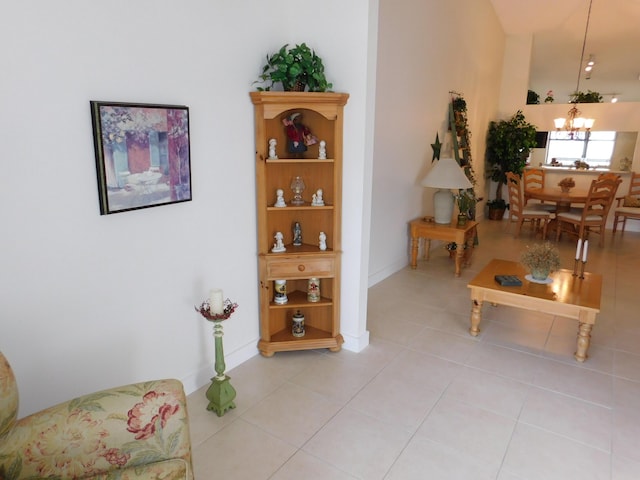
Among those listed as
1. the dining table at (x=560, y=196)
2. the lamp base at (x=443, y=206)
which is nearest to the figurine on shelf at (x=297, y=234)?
the lamp base at (x=443, y=206)

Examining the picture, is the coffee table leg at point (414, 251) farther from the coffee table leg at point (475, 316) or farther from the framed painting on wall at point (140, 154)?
the framed painting on wall at point (140, 154)

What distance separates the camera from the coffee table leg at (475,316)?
3.21 metres

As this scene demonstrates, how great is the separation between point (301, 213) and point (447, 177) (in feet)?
6.66

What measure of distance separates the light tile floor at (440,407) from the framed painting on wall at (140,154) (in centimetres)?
116

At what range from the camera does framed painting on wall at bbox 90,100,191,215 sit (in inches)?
72.4

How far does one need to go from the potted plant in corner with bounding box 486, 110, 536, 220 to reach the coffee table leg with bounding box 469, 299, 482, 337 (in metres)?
5.07

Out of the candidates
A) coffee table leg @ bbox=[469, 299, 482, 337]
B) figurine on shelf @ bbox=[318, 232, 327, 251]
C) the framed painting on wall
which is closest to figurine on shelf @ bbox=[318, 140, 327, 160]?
figurine on shelf @ bbox=[318, 232, 327, 251]

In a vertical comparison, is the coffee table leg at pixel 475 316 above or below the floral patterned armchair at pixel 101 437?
below

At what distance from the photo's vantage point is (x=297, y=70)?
2.49 m

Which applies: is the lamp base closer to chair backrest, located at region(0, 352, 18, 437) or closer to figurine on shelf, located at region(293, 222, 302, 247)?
figurine on shelf, located at region(293, 222, 302, 247)

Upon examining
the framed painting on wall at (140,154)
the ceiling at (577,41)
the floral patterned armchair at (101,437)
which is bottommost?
the floral patterned armchair at (101,437)

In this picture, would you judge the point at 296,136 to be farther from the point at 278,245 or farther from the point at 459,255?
the point at 459,255

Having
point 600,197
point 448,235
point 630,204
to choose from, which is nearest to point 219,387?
point 448,235

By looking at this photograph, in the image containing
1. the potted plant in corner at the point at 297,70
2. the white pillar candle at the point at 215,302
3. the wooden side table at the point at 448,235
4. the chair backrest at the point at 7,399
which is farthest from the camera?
the wooden side table at the point at 448,235
